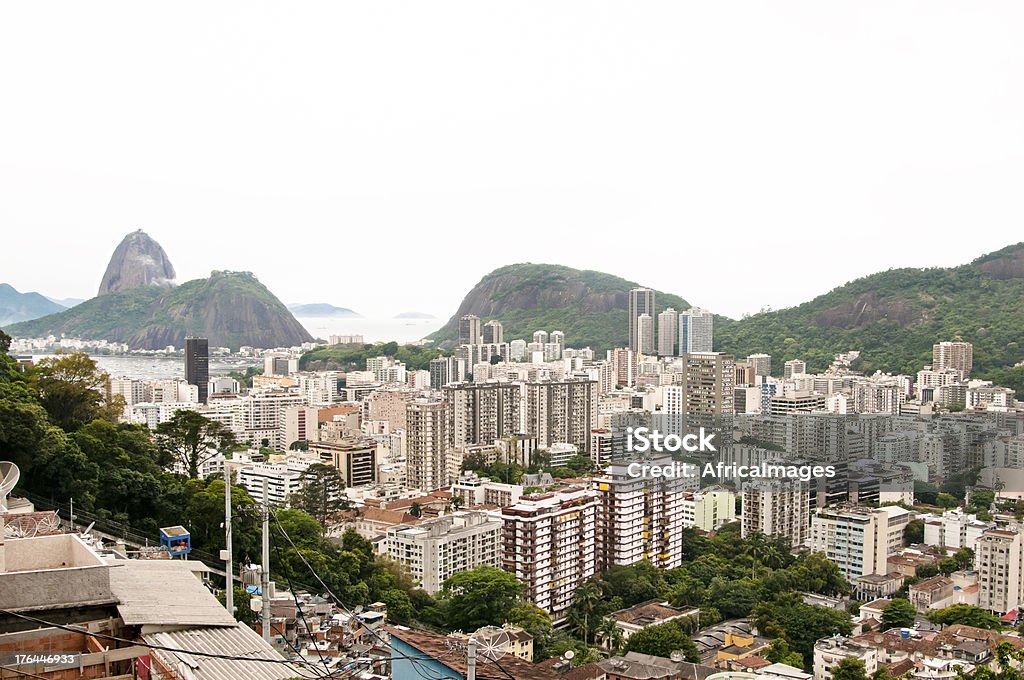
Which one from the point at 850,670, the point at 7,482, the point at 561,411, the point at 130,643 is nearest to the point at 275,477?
the point at 561,411

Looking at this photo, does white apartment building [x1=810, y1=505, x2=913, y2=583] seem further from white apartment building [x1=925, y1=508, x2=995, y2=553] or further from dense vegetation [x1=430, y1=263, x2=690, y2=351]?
dense vegetation [x1=430, y1=263, x2=690, y2=351]

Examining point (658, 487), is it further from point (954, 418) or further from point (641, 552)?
point (954, 418)

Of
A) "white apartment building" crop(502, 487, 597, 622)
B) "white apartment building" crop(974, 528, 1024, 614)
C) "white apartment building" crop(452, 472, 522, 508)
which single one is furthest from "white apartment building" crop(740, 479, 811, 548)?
"white apartment building" crop(452, 472, 522, 508)

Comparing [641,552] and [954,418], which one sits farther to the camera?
[954,418]

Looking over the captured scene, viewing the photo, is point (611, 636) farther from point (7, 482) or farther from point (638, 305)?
point (638, 305)

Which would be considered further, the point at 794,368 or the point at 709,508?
the point at 794,368

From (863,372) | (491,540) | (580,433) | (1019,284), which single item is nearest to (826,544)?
(491,540)
